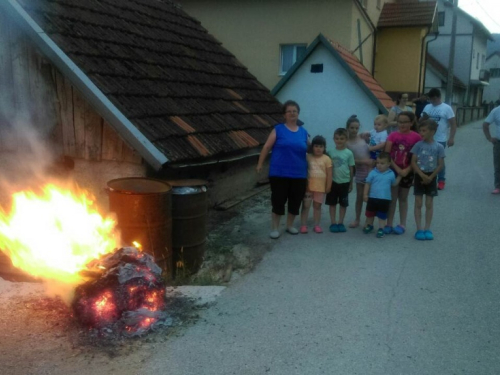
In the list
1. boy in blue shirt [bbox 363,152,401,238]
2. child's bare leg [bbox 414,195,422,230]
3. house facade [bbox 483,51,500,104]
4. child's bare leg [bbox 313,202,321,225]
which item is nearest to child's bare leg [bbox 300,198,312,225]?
child's bare leg [bbox 313,202,321,225]

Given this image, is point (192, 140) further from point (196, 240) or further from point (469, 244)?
point (469, 244)

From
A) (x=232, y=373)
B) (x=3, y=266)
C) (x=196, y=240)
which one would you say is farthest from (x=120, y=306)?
(x=3, y=266)

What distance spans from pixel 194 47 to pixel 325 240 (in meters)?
5.25

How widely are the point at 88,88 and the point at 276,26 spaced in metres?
12.1

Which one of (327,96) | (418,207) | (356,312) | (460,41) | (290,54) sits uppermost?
(460,41)

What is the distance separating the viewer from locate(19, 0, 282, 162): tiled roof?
21.4 ft

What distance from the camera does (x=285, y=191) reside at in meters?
6.90

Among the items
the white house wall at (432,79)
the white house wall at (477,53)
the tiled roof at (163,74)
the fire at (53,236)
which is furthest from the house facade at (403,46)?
the white house wall at (477,53)

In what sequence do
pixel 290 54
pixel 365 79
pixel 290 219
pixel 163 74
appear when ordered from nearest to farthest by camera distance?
pixel 290 219 → pixel 163 74 → pixel 365 79 → pixel 290 54

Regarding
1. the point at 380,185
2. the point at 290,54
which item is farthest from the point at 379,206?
the point at 290,54

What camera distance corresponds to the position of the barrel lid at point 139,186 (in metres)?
5.34

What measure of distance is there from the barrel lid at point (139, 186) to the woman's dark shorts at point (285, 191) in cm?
176

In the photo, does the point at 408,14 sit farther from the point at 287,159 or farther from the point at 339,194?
the point at 287,159

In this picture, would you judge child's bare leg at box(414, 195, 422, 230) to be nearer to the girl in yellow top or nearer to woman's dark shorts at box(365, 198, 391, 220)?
woman's dark shorts at box(365, 198, 391, 220)
